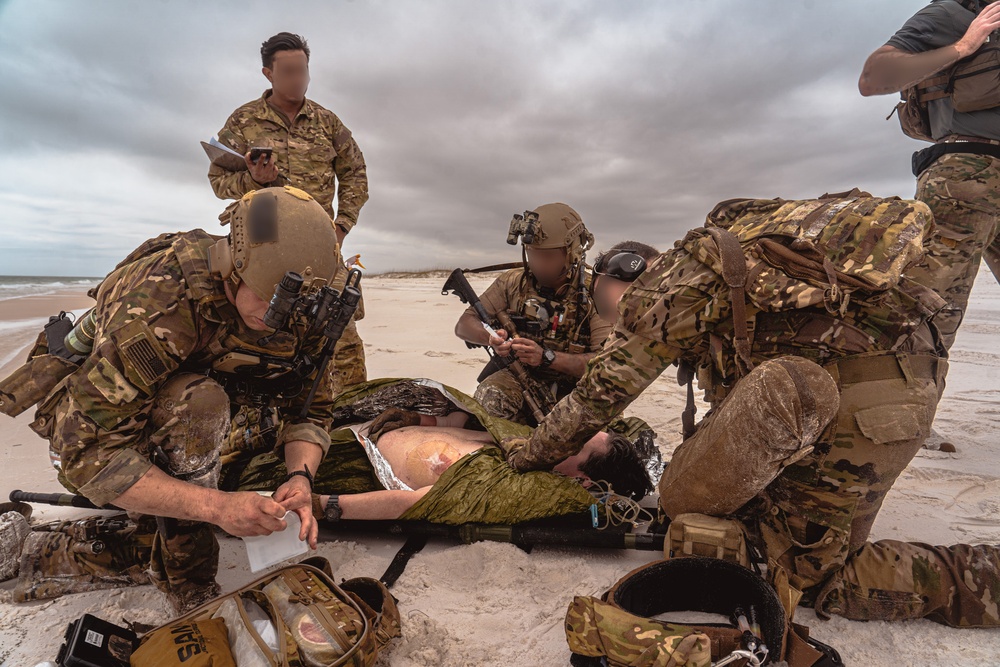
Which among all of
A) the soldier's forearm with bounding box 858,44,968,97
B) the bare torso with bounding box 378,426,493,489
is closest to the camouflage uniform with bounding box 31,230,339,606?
the bare torso with bounding box 378,426,493,489

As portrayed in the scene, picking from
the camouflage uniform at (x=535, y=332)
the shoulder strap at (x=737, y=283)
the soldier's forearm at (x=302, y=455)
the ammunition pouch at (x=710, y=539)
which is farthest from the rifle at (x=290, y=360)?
the camouflage uniform at (x=535, y=332)

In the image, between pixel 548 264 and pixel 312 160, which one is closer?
pixel 548 264

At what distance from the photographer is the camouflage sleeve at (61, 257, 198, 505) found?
1.75m

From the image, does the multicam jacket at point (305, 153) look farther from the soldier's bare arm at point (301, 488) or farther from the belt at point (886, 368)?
the belt at point (886, 368)

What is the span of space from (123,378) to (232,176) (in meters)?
2.61

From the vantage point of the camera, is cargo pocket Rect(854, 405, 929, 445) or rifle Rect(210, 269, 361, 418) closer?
rifle Rect(210, 269, 361, 418)

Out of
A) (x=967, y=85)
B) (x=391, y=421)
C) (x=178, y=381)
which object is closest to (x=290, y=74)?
(x=391, y=421)

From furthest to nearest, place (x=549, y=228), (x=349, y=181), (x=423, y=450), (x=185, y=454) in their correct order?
(x=349, y=181)
(x=549, y=228)
(x=423, y=450)
(x=185, y=454)

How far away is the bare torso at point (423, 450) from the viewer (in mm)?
2934

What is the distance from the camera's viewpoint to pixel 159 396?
198 cm

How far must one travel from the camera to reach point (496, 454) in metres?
2.98

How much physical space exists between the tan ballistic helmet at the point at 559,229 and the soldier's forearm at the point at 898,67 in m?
1.88

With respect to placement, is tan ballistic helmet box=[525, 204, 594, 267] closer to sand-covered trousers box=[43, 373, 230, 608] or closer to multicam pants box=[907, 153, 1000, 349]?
multicam pants box=[907, 153, 1000, 349]

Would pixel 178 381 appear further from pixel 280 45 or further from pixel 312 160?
pixel 280 45
